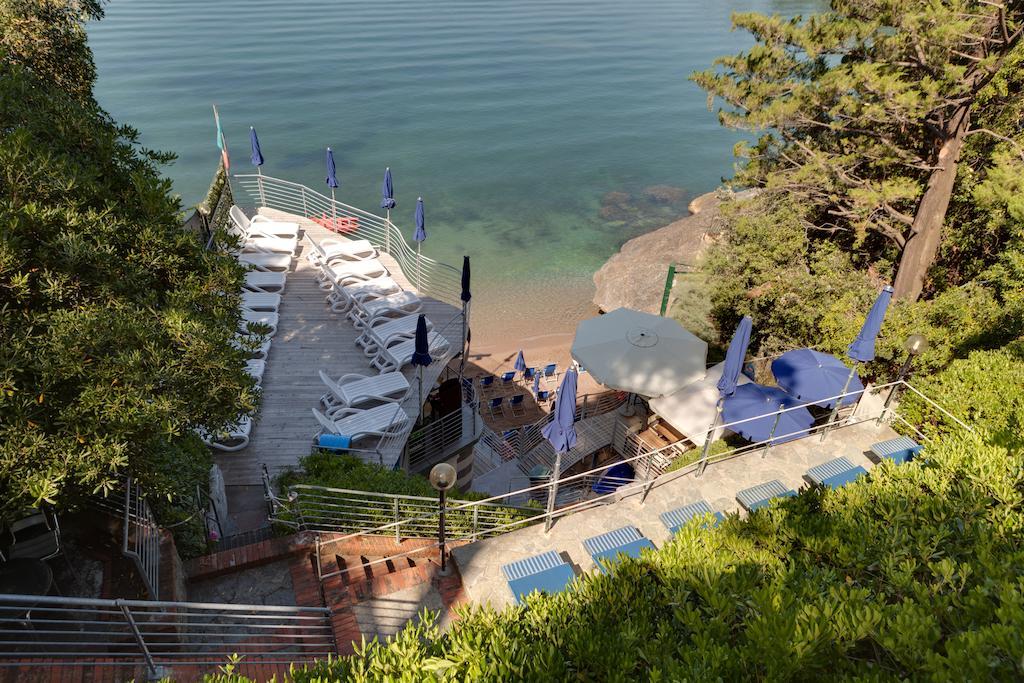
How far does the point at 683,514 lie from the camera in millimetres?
7852

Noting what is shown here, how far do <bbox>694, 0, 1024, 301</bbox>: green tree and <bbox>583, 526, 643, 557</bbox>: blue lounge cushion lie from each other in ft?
33.8

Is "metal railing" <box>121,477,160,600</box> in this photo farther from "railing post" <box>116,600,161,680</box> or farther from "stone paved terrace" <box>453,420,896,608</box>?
"stone paved terrace" <box>453,420,896,608</box>

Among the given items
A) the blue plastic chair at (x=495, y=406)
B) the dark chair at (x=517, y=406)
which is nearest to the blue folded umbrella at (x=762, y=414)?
the dark chair at (x=517, y=406)

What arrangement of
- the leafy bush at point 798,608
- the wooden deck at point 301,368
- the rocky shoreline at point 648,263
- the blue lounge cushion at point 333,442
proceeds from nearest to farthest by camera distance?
the leafy bush at point 798,608 → the blue lounge cushion at point 333,442 → the wooden deck at point 301,368 → the rocky shoreline at point 648,263

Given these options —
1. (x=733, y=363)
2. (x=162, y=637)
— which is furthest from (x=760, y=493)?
(x=162, y=637)

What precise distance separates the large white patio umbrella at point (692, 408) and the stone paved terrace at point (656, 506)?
9.40 ft

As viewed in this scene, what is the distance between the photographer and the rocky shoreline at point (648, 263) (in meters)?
25.2

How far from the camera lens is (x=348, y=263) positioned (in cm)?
1434

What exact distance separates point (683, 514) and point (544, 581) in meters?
2.45

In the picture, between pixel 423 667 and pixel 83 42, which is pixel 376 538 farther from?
pixel 83 42

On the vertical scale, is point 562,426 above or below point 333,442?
above

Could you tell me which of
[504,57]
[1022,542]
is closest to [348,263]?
[1022,542]

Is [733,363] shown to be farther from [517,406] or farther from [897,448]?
[517,406]

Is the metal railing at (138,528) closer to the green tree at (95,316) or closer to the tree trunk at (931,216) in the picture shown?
the green tree at (95,316)
